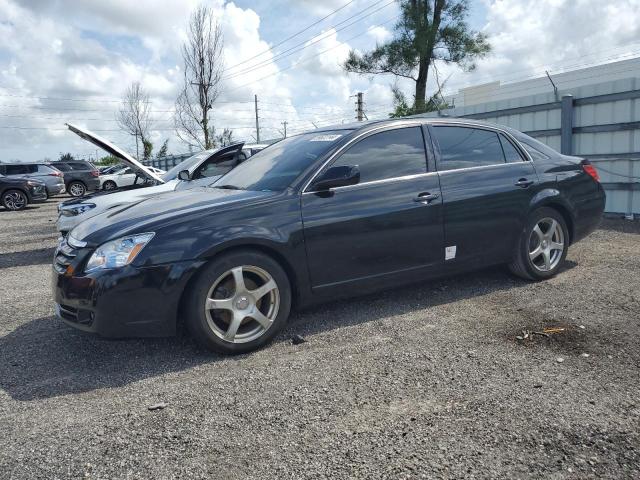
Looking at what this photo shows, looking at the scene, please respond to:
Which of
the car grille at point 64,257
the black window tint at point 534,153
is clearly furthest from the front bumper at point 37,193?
the black window tint at point 534,153

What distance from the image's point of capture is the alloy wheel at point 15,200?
17.8m

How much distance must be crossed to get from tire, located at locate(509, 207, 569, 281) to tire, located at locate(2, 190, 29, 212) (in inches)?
704


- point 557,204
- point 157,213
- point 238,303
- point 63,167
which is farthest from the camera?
point 63,167

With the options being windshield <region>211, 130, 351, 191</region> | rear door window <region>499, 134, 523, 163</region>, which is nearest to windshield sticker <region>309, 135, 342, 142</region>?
windshield <region>211, 130, 351, 191</region>

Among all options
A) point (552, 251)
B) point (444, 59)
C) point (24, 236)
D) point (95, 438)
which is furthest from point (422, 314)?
point (444, 59)

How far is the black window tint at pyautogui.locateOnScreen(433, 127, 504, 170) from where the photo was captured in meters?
4.51

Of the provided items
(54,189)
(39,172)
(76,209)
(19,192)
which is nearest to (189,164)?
(76,209)

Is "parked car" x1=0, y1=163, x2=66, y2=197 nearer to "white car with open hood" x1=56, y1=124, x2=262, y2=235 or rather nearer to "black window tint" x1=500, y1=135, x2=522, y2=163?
"white car with open hood" x1=56, y1=124, x2=262, y2=235

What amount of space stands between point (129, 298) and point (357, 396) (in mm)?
1544

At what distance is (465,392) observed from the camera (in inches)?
113

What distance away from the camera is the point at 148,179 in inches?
336

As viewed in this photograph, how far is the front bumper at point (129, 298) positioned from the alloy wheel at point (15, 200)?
17.0 m

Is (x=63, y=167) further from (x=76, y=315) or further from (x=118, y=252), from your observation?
Answer: (x=118, y=252)

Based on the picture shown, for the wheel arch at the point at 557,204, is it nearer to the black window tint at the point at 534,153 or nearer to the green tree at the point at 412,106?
the black window tint at the point at 534,153
